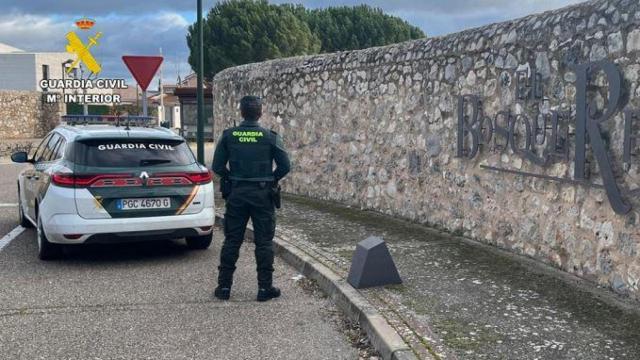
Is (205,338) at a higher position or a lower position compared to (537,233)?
lower

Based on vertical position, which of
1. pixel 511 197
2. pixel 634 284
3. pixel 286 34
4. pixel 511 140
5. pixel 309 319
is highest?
pixel 286 34

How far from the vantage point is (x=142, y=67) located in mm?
12977

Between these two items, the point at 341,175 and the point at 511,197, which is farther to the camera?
the point at 341,175

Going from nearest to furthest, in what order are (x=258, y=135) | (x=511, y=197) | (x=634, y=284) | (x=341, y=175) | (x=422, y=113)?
(x=634, y=284), (x=258, y=135), (x=511, y=197), (x=422, y=113), (x=341, y=175)

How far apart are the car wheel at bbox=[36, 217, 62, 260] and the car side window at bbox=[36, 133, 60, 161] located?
39.1 inches

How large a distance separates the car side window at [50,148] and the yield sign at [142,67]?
4.85m

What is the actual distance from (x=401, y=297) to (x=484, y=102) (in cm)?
299

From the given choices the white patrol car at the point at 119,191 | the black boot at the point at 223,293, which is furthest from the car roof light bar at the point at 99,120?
the black boot at the point at 223,293

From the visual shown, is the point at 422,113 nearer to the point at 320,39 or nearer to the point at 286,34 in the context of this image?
the point at 286,34

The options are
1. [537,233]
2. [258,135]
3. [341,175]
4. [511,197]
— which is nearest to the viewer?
[258,135]

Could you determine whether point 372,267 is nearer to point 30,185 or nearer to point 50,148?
point 50,148

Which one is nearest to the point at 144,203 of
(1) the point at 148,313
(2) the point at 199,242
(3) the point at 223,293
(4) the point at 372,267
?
(2) the point at 199,242

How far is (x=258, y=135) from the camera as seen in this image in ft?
18.5

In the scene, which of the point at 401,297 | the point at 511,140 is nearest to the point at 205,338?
the point at 401,297
